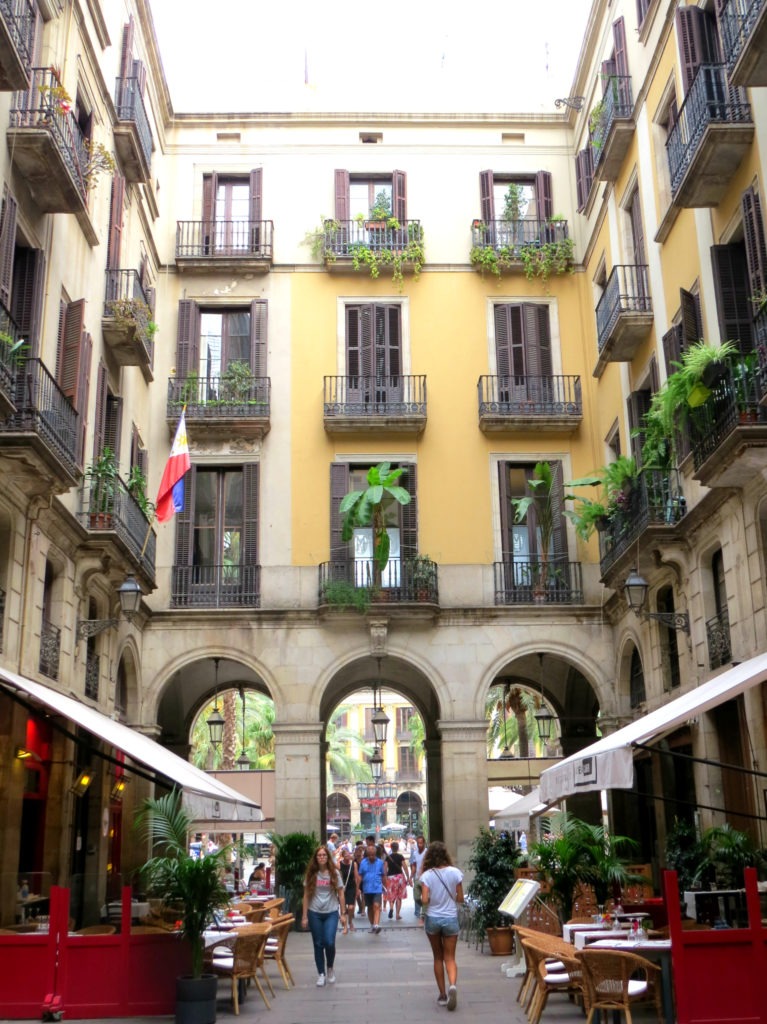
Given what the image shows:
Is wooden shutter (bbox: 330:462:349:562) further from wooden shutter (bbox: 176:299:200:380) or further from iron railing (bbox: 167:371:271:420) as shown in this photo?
wooden shutter (bbox: 176:299:200:380)

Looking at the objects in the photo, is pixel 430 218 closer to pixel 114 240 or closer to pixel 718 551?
pixel 114 240

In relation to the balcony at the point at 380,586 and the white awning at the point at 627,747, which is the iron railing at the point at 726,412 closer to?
the white awning at the point at 627,747

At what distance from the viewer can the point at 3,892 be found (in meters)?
14.1

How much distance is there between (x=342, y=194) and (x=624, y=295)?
8147 mm

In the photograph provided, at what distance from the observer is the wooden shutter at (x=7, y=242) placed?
45.7 ft

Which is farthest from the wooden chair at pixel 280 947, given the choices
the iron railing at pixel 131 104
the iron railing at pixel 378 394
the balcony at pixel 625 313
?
the iron railing at pixel 131 104

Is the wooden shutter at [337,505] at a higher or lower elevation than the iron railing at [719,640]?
higher

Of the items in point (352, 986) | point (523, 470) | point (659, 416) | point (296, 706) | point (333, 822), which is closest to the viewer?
point (352, 986)

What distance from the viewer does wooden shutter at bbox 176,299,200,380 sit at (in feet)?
78.8

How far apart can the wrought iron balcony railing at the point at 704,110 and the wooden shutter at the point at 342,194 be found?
1040cm

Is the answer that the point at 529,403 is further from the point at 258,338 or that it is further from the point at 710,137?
the point at 710,137

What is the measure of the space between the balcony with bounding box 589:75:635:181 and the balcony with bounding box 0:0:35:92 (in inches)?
427

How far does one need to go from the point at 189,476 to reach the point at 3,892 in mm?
10936

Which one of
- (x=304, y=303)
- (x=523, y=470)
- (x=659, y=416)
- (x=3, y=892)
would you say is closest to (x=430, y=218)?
(x=304, y=303)
